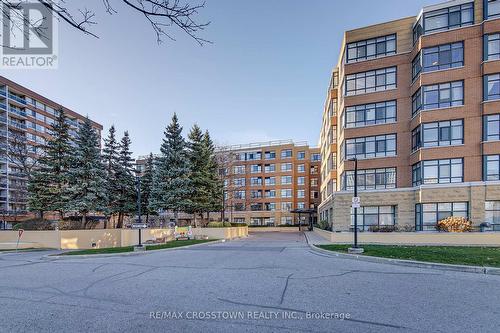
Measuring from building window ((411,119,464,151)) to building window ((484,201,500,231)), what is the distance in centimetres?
511

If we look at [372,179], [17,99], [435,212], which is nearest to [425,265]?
[435,212]

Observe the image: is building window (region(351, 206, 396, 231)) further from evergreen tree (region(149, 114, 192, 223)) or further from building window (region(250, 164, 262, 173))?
building window (region(250, 164, 262, 173))

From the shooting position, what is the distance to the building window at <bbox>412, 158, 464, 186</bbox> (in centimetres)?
2283

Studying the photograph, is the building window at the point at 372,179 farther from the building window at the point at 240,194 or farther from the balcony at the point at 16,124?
the balcony at the point at 16,124

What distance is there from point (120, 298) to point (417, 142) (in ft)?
83.0

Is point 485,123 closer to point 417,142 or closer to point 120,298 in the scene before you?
point 417,142

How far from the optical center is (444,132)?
23.4m

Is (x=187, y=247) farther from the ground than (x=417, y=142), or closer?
closer

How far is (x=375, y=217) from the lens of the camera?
84.8ft

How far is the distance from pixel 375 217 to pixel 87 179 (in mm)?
28472

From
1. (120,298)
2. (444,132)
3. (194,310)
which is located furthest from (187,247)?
(444,132)

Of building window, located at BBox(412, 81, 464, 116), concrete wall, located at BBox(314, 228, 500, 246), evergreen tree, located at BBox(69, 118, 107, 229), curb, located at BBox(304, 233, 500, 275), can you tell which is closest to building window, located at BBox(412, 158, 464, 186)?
building window, located at BBox(412, 81, 464, 116)

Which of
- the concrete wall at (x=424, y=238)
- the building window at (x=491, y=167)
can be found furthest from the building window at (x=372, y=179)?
the building window at (x=491, y=167)

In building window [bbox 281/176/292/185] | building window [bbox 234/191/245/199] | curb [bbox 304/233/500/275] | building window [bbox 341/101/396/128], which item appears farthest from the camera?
building window [bbox 234/191/245/199]
